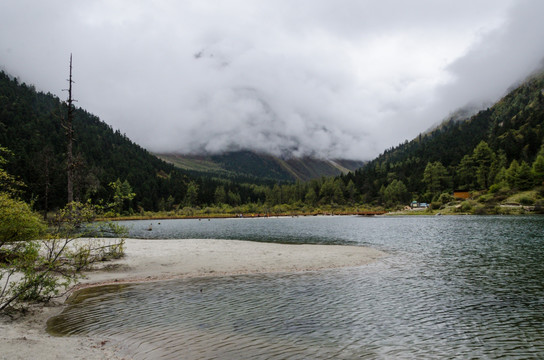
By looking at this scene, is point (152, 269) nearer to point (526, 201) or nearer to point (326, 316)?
point (326, 316)

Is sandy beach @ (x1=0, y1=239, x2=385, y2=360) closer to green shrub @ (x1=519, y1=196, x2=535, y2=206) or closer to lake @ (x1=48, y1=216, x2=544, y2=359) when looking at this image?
lake @ (x1=48, y1=216, x2=544, y2=359)

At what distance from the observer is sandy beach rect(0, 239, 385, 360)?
34.8ft

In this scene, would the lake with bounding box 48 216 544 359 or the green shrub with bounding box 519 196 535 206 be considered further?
the green shrub with bounding box 519 196 535 206

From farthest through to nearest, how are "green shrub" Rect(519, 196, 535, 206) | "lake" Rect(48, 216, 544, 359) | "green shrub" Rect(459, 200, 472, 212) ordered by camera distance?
"green shrub" Rect(459, 200, 472, 212)
"green shrub" Rect(519, 196, 535, 206)
"lake" Rect(48, 216, 544, 359)

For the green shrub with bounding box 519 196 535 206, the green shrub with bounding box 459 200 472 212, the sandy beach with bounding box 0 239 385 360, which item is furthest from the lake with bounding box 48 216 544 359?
the green shrub with bounding box 519 196 535 206

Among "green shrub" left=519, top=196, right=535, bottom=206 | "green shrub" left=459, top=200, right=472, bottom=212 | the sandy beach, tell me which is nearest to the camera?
the sandy beach

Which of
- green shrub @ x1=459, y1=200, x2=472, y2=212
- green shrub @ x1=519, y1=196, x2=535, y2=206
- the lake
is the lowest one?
the lake

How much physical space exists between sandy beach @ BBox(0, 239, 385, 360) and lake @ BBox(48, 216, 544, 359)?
0.98 meters

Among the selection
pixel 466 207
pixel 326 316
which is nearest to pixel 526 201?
pixel 466 207

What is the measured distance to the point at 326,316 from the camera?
605 inches

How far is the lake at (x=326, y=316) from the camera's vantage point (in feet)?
38.0

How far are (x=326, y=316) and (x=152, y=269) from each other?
1712 centimetres

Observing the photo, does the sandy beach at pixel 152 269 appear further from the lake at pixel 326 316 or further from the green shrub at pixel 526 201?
the green shrub at pixel 526 201

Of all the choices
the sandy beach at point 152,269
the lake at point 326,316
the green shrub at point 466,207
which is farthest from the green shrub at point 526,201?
the lake at point 326,316
